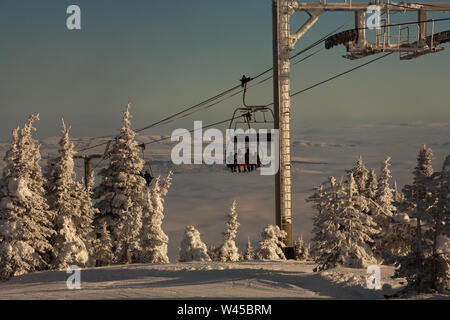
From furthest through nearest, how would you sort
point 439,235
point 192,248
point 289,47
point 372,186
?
point 372,186
point 192,248
point 289,47
point 439,235

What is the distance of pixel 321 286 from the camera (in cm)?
1830

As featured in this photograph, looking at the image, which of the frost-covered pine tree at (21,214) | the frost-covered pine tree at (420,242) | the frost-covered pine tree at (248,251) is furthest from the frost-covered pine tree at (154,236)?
the frost-covered pine tree at (248,251)

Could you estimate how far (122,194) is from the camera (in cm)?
3766

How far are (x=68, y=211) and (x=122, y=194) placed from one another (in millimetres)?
4217

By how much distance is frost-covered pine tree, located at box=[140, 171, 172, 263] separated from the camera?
37.9 metres

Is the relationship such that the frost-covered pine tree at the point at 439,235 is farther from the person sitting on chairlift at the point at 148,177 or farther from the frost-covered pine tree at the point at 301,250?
the frost-covered pine tree at the point at 301,250

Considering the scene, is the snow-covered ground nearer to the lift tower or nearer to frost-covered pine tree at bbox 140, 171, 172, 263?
the lift tower

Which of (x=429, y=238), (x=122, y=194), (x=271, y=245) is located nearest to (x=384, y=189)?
(x=271, y=245)

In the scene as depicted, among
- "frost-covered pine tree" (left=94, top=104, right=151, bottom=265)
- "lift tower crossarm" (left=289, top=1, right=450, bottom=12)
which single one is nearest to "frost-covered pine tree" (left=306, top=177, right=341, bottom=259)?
"lift tower crossarm" (left=289, top=1, right=450, bottom=12)

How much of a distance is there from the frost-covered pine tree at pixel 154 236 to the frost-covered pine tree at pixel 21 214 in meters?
7.61

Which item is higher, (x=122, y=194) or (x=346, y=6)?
(x=346, y=6)

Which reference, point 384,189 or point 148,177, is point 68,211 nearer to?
point 148,177

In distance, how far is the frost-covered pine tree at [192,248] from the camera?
37.2 m
